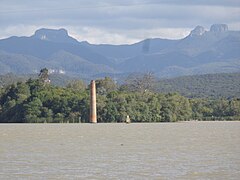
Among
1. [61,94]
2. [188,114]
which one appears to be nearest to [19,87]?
[61,94]

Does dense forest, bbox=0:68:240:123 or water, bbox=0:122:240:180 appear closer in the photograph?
water, bbox=0:122:240:180

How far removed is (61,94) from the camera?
124375 mm

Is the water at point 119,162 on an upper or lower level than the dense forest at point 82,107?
lower

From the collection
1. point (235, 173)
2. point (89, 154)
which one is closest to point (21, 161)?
point (89, 154)

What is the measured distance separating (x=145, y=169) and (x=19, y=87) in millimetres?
98939

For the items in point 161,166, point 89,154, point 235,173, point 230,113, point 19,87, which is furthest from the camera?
point 230,113

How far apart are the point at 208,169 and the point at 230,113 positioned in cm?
11436

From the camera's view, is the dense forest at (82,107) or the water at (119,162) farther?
the dense forest at (82,107)

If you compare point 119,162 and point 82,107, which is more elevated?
point 82,107

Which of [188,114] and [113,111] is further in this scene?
[188,114]

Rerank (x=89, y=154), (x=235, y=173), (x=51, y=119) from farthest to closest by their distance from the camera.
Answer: (x=51, y=119), (x=89, y=154), (x=235, y=173)

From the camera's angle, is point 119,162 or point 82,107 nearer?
point 119,162

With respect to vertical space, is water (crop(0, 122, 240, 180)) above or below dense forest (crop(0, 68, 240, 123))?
below

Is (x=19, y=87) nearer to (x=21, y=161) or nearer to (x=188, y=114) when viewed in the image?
Result: (x=188, y=114)
